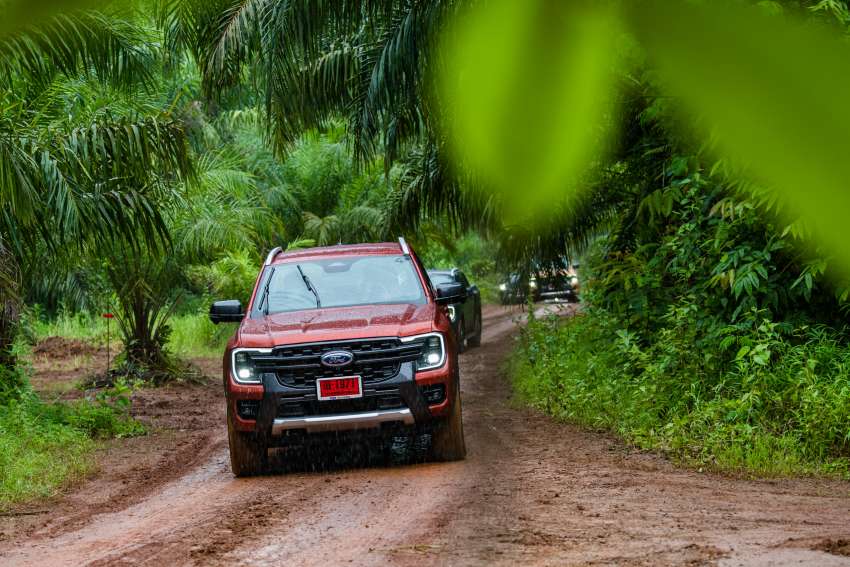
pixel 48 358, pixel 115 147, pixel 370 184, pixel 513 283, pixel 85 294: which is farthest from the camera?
pixel 370 184

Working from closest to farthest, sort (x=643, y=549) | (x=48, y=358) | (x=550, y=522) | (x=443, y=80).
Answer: (x=443, y=80) → (x=643, y=549) → (x=550, y=522) → (x=48, y=358)

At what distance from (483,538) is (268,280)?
183 inches

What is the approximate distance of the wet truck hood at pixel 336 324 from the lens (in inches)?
320

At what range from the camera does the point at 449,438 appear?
8.37 m

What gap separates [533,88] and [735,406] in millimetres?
8039

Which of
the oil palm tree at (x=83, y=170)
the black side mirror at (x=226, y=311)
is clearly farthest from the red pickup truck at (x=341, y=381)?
the oil palm tree at (x=83, y=170)

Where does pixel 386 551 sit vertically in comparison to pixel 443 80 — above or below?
below

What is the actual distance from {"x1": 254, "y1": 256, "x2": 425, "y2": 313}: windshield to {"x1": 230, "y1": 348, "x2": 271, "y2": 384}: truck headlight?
0.98 metres

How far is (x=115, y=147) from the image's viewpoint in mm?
9336

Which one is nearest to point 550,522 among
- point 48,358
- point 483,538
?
point 483,538

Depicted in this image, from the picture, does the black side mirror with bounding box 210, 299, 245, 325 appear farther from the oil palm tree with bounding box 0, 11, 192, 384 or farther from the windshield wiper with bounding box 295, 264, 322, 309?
the oil palm tree with bounding box 0, 11, 192, 384

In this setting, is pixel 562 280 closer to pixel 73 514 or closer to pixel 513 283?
pixel 513 283

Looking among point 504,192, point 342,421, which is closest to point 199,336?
point 342,421

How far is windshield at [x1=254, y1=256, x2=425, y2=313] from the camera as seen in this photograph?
30.4ft
